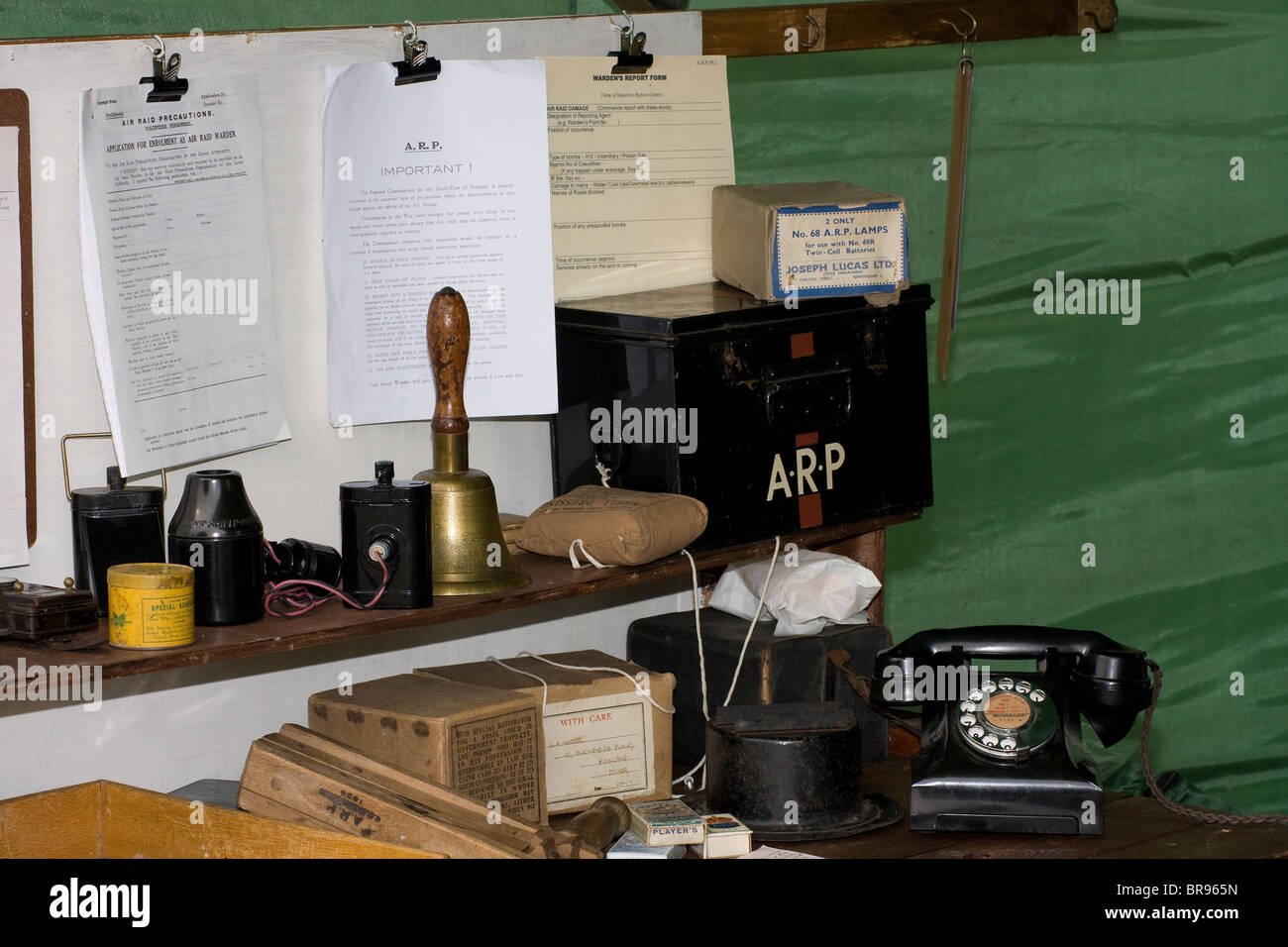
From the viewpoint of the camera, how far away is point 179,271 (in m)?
1.43

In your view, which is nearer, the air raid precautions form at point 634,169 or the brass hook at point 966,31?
the air raid precautions form at point 634,169

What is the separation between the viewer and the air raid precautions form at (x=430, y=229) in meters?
1.54

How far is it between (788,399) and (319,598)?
21.1 inches

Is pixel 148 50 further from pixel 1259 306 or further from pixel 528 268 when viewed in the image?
pixel 1259 306

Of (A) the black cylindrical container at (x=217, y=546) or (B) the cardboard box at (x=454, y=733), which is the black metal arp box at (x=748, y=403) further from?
(A) the black cylindrical container at (x=217, y=546)

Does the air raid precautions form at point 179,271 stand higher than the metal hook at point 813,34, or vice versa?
the metal hook at point 813,34

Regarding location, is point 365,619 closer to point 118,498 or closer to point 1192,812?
point 118,498

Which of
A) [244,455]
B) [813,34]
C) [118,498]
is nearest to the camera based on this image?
[118,498]

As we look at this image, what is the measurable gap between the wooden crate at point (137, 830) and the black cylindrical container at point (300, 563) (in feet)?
0.72

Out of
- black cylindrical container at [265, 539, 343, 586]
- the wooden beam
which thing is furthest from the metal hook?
black cylindrical container at [265, 539, 343, 586]

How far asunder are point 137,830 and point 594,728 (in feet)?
1.53

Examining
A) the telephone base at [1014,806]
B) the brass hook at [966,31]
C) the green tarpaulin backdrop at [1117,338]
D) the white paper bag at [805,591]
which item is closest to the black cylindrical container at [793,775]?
the telephone base at [1014,806]

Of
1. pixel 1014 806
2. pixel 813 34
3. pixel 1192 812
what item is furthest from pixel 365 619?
pixel 813 34

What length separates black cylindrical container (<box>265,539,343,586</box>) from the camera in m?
1.41
